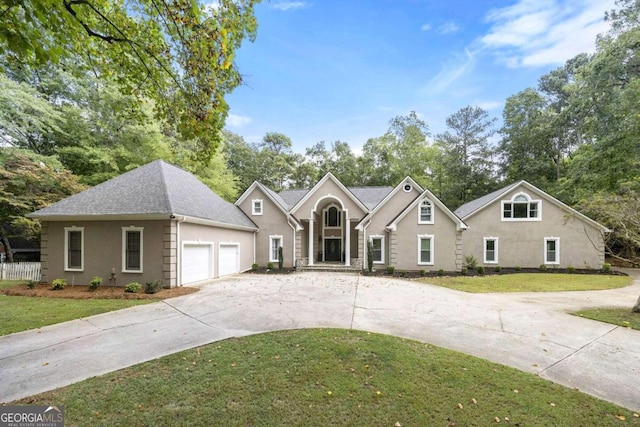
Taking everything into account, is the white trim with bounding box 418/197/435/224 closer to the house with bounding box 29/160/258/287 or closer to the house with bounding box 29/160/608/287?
the house with bounding box 29/160/608/287

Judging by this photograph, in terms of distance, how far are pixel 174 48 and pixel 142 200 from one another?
900cm

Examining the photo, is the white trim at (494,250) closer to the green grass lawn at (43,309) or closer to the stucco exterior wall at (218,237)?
the stucco exterior wall at (218,237)

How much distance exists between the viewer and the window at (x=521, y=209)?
19109mm

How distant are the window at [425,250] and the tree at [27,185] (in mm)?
21723

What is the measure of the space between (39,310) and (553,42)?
20.9 m

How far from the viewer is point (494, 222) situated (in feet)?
63.8

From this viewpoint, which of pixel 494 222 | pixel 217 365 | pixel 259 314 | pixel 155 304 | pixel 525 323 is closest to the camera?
pixel 217 365

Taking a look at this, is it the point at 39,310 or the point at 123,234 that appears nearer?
the point at 39,310

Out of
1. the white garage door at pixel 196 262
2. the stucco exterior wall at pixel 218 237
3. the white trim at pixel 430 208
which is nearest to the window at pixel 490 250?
the white trim at pixel 430 208

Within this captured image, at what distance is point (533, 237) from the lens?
18984 mm

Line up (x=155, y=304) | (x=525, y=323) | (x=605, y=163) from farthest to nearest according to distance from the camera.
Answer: (x=605, y=163), (x=155, y=304), (x=525, y=323)

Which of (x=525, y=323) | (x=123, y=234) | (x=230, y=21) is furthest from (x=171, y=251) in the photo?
(x=525, y=323)

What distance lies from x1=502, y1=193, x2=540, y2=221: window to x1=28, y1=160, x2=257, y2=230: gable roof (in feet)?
62.2

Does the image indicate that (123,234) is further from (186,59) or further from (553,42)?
(553,42)
